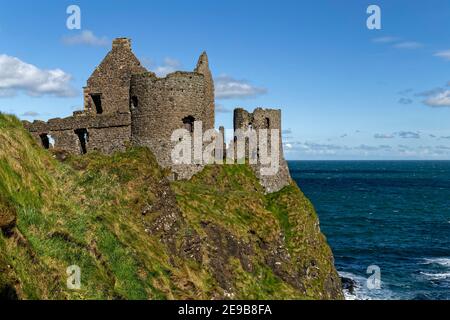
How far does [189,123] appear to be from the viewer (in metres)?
34.0

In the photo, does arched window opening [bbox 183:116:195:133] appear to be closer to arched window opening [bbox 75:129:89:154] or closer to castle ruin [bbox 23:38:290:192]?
castle ruin [bbox 23:38:290:192]

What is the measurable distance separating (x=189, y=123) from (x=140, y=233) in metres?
14.9

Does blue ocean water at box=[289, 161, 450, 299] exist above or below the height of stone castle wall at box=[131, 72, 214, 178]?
below

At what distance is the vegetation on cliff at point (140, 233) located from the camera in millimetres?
13305

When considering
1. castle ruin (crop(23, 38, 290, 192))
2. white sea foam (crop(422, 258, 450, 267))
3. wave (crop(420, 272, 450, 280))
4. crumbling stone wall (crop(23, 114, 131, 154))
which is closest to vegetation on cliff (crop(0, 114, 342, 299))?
castle ruin (crop(23, 38, 290, 192))

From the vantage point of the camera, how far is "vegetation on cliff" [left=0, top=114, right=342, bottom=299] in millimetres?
13305

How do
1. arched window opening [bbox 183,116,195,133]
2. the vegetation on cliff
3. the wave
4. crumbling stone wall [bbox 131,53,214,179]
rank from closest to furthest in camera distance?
the vegetation on cliff → crumbling stone wall [bbox 131,53,214,179] → arched window opening [bbox 183,116,195,133] → the wave

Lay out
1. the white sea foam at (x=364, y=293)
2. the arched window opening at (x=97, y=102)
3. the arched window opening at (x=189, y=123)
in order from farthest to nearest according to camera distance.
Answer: the white sea foam at (x=364, y=293) → the arched window opening at (x=97, y=102) → the arched window opening at (x=189, y=123)

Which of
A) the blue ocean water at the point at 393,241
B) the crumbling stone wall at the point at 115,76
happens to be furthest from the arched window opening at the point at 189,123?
the blue ocean water at the point at 393,241

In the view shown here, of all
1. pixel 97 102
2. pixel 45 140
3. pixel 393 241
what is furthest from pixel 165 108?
pixel 393 241

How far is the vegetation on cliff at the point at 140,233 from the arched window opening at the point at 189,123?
3692mm

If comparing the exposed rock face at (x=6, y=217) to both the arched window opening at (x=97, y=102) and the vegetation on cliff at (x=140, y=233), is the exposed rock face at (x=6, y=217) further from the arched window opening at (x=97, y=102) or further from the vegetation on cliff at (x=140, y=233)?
the arched window opening at (x=97, y=102)
